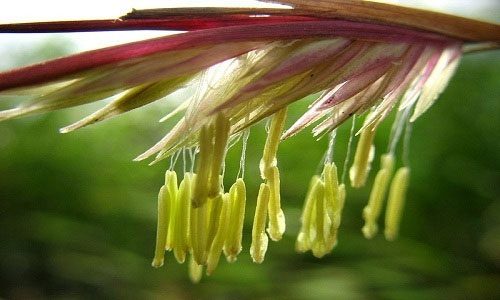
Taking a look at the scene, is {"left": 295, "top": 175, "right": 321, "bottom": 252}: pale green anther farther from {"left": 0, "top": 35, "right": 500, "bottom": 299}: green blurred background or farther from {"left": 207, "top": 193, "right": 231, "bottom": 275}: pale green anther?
{"left": 0, "top": 35, "right": 500, "bottom": 299}: green blurred background

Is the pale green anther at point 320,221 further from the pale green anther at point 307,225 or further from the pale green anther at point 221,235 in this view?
the pale green anther at point 221,235

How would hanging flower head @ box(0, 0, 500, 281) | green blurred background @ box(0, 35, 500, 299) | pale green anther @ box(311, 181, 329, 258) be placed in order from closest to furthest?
hanging flower head @ box(0, 0, 500, 281)
pale green anther @ box(311, 181, 329, 258)
green blurred background @ box(0, 35, 500, 299)

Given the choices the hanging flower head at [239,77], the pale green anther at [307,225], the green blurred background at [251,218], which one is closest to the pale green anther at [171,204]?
the hanging flower head at [239,77]

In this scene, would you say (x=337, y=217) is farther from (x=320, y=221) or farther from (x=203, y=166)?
(x=203, y=166)

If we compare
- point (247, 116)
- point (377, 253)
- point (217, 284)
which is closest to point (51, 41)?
point (217, 284)

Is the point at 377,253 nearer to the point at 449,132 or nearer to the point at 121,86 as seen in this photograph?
the point at 449,132

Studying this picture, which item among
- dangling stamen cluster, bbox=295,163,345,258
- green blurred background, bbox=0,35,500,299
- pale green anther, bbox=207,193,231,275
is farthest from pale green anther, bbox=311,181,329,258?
green blurred background, bbox=0,35,500,299
